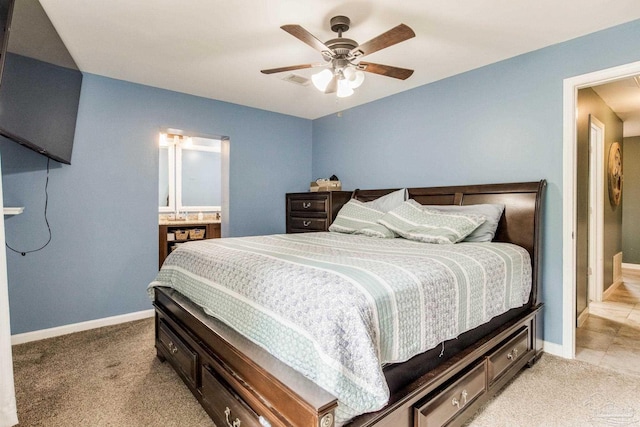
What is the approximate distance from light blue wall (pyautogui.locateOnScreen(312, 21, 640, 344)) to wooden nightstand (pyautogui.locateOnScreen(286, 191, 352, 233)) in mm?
465

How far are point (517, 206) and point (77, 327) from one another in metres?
4.05

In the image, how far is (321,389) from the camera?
3.73 feet

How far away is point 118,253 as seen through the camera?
3.35m

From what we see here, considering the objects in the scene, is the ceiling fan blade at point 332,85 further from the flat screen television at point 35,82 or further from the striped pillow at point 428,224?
the flat screen television at point 35,82

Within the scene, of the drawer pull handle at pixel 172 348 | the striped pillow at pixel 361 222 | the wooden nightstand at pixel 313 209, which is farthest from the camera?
the wooden nightstand at pixel 313 209

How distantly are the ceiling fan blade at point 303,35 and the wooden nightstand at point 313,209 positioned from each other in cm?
205

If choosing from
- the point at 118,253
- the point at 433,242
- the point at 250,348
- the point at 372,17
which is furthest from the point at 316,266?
the point at 118,253

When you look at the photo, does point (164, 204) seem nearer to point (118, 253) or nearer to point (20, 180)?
point (118, 253)

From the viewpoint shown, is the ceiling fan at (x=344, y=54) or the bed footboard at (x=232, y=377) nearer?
the bed footboard at (x=232, y=377)

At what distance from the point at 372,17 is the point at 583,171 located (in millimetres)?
2634

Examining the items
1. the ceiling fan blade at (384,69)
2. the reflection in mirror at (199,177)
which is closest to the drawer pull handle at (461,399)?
the ceiling fan blade at (384,69)

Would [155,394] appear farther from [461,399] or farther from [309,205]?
[309,205]

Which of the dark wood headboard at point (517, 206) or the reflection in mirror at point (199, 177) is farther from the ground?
the reflection in mirror at point (199, 177)

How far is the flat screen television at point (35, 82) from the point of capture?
5.44 ft
